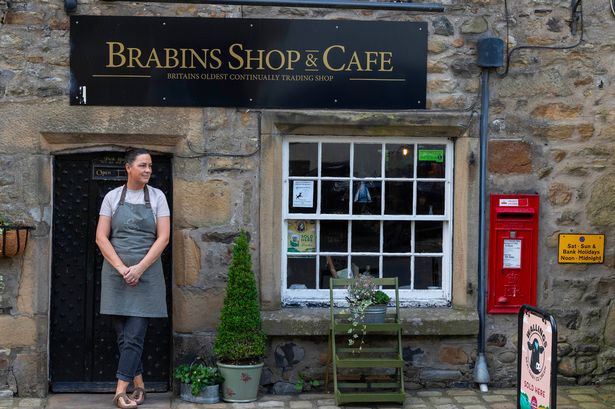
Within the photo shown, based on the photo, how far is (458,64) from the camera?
780cm

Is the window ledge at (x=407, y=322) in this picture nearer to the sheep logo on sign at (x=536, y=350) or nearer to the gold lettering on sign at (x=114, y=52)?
the sheep logo on sign at (x=536, y=350)

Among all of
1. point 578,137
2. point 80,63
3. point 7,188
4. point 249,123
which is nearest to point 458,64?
point 578,137

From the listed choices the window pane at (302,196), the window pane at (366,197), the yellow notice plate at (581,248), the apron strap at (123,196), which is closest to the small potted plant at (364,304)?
the window pane at (366,197)

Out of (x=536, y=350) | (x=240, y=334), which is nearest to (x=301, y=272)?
(x=240, y=334)

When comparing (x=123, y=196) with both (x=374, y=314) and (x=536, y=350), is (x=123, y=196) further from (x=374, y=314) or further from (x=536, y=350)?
(x=536, y=350)

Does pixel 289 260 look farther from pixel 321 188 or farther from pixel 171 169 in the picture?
pixel 171 169

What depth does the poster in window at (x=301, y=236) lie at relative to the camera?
795 centimetres

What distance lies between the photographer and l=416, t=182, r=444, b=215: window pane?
315 inches

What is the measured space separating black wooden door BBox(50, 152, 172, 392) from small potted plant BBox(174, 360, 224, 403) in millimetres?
491

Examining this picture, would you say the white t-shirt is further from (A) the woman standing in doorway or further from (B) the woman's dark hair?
(B) the woman's dark hair

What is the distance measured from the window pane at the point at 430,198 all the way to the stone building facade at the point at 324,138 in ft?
0.49

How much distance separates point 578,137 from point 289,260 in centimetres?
263

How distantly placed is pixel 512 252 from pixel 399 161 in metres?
1.21

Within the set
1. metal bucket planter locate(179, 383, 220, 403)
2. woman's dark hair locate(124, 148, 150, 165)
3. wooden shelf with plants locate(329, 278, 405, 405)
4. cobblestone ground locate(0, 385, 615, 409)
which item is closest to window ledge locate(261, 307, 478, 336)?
wooden shelf with plants locate(329, 278, 405, 405)
